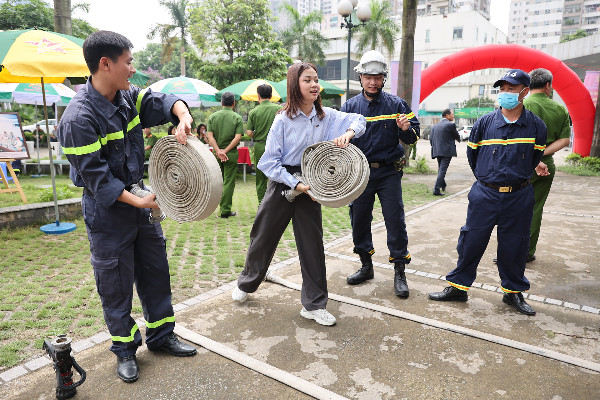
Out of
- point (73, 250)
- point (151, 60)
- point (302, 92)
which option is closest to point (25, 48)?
point (73, 250)

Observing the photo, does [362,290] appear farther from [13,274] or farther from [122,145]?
[13,274]

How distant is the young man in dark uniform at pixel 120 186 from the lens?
2.46m

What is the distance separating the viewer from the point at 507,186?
12.4ft

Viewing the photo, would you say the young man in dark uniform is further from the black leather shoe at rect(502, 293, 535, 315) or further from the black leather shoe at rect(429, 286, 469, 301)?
the black leather shoe at rect(502, 293, 535, 315)

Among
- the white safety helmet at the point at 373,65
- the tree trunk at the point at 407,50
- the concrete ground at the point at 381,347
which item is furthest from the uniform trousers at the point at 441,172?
the white safety helmet at the point at 373,65

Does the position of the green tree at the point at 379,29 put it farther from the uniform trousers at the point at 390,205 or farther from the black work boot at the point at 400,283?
the black work boot at the point at 400,283

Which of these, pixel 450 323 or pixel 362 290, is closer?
pixel 450 323

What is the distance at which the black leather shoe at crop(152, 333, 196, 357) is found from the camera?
3.04 meters

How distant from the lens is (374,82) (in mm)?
4031

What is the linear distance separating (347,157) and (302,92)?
26.3 inches

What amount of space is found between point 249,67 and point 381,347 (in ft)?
Result: 67.1

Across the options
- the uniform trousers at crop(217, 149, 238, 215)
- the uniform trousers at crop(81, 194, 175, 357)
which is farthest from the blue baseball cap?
the uniform trousers at crop(217, 149, 238, 215)

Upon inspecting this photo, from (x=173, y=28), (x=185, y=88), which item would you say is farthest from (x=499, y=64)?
(x=173, y=28)

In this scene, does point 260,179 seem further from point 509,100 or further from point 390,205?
point 509,100
